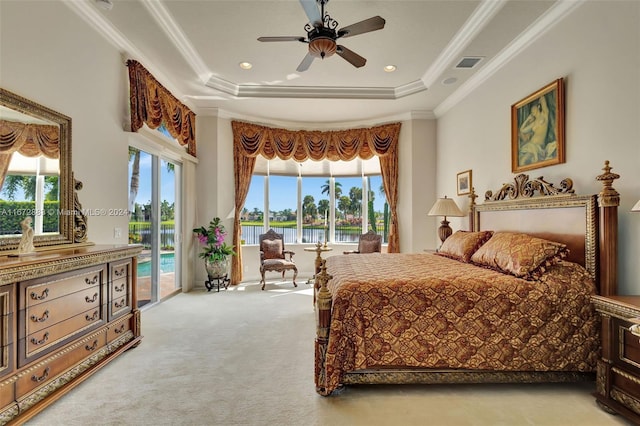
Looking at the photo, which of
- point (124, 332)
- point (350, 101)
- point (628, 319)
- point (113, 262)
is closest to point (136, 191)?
point (113, 262)

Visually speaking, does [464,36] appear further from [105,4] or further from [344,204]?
[344,204]

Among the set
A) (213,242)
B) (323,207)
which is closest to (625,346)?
(213,242)

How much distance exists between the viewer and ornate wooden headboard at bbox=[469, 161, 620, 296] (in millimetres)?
2383

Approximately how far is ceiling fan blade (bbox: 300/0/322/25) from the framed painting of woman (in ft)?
7.70

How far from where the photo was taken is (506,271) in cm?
266

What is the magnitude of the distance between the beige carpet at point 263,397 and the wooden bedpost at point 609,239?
80cm

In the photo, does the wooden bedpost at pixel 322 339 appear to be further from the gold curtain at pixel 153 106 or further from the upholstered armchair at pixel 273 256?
the upholstered armchair at pixel 273 256

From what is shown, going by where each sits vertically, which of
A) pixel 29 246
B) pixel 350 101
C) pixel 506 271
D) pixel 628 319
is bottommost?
pixel 628 319

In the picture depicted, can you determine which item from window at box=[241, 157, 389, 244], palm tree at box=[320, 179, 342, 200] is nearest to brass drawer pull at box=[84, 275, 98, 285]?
window at box=[241, 157, 389, 244]

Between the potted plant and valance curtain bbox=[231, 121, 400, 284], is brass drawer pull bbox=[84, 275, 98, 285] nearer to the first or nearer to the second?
the potted plant

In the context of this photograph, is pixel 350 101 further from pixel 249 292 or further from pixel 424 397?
pixel 424 397

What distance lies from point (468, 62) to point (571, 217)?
7.75ft

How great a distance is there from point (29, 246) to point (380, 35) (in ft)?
12.6

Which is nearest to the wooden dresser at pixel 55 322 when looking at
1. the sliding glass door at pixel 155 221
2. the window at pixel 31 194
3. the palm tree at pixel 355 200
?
the window at pixel 31 194
